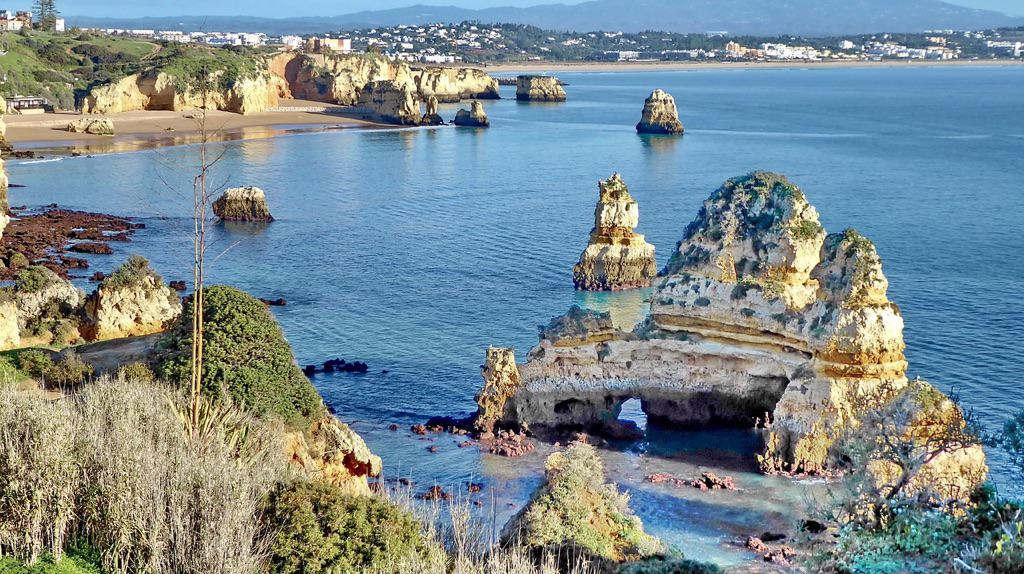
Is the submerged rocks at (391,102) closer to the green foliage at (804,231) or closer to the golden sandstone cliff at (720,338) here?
the golden sandstone cliff at (720,338)

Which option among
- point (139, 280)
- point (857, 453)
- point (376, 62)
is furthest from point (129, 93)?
point (857, 453)

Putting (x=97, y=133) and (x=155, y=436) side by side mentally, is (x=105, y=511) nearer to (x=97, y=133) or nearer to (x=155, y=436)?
(x=155, y=436)

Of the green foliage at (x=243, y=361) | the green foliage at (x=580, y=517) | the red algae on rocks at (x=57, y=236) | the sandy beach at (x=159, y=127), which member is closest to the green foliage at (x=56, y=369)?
the green foliage at (x=243, y=361)

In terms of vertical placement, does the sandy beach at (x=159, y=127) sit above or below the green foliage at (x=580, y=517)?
above

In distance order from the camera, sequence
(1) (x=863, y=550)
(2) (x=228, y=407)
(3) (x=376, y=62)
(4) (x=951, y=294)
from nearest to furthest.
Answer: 1. (1) (x=863, y=550)
2. (2) (x=228, y=407)
3. (4) (x=951, y=294)
4. (3) (x=376, y=62)

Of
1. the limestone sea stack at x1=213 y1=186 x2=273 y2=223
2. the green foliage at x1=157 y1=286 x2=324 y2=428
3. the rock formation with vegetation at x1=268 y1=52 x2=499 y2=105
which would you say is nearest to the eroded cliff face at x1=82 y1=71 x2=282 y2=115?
the rock formation with vegetation at x1=268 y1=52 x2=499 y2=105

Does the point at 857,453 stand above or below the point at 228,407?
above
